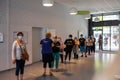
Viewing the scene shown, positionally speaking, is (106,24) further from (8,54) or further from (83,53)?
(8,54)

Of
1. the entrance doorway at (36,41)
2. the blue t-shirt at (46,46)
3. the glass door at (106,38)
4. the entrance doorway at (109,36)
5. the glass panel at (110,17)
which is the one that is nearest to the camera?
the blue t-shirt at (46,46)

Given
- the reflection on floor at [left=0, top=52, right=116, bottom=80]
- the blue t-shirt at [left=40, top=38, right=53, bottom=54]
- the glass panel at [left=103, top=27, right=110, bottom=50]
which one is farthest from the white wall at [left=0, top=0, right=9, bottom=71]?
the glass panel at [left=103, top=27, right=110, bottom=50]

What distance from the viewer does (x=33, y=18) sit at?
9555mm

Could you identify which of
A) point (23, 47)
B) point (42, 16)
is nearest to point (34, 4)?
point (42, 16)

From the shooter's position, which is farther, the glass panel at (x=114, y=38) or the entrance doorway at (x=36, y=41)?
the glass panel at (x=114, y=38)

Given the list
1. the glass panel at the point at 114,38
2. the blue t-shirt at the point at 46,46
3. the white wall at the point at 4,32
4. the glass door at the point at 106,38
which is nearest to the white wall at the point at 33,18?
the white wall at the point at 4,32

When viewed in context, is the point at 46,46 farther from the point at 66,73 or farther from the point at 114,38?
the point at 114,38

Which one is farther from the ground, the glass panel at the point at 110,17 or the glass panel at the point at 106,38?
the glass panel at the point at 110,17

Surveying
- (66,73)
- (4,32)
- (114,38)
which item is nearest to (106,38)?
(114,38)

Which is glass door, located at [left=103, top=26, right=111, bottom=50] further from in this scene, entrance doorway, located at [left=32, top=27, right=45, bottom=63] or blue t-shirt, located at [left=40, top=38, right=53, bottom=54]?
blue t-shirt, located at [left=40, top=38, right=53, bottom=54]

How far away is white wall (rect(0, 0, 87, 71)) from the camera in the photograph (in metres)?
7.81

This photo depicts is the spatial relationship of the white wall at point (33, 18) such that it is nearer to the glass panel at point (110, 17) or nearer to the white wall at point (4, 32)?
the white wall at point (4, 32)

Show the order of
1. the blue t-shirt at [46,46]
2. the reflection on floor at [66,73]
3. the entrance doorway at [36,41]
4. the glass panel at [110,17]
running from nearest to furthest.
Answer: the reflection on floor at [66,73], the blue t-shirt at [46,46], the entrance doorway at [36,41], the glass panel at [110,17]

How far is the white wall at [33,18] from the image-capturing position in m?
7.81
